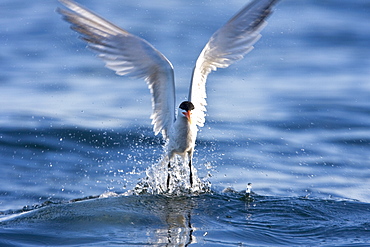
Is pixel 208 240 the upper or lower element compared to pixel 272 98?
lower

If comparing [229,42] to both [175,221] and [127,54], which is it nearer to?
[127,54]

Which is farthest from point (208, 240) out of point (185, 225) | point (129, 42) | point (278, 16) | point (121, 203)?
point (278, 16)

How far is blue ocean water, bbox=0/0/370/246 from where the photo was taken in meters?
6.48

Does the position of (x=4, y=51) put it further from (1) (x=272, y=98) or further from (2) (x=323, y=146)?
(2) (x=323, y=146)

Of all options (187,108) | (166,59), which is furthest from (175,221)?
(166,59)

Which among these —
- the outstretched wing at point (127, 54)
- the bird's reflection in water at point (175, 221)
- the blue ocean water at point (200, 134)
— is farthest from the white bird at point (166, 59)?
the blue ocean water at point (200, 134)

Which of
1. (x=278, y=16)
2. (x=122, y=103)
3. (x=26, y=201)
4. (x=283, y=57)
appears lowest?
(x=26, y=201)

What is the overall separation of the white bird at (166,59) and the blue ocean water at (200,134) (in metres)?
0.86

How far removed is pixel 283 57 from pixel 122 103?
4.36m

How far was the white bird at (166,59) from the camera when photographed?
23.3ft

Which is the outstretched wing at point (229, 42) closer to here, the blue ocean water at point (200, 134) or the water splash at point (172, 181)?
the water splash at point (172, 181)

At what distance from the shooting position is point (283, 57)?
46.0 feet

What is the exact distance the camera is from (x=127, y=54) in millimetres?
7340

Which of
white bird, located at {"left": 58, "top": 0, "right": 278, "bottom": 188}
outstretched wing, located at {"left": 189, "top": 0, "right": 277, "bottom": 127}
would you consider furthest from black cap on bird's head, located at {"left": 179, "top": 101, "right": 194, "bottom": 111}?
outstretched wing, located at {"left": 189, "top": 0, "right": 277, "bottom": 127}
